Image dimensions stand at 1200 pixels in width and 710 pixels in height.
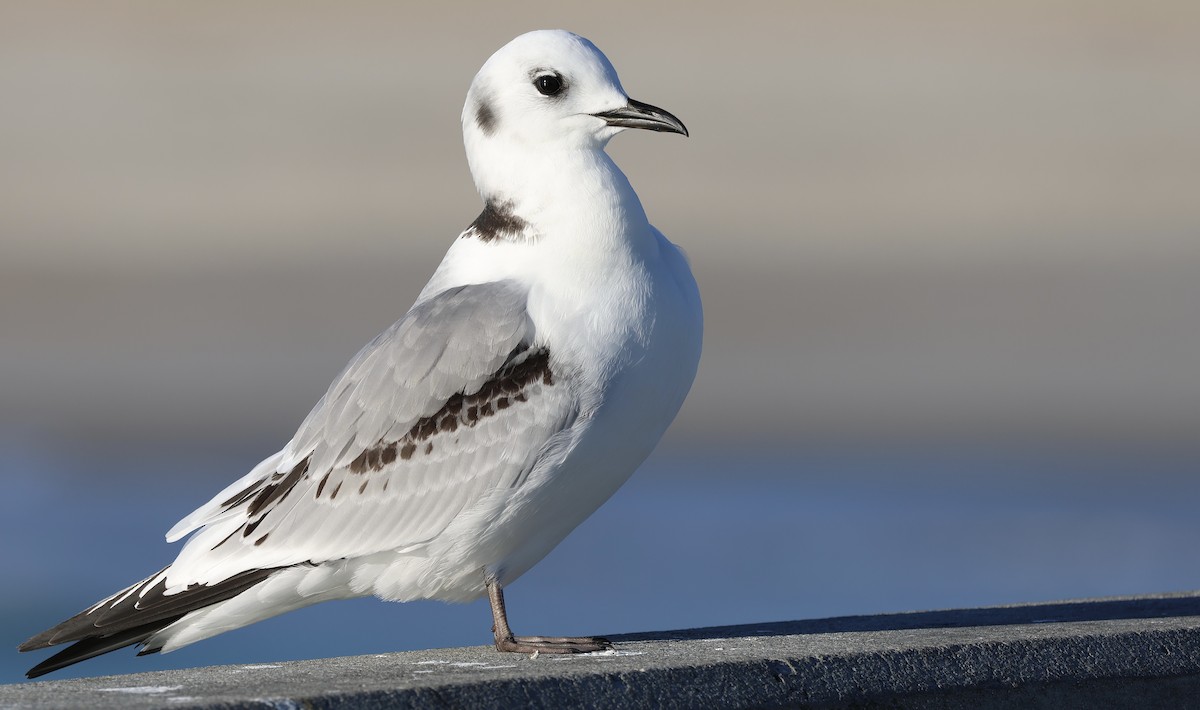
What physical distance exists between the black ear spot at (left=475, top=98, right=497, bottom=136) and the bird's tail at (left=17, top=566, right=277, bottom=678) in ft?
5.27

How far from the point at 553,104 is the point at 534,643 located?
1748mm

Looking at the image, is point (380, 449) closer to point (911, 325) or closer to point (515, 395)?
point (515, 395)

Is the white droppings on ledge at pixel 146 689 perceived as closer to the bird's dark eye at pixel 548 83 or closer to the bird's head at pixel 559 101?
the bird's head at pixel 559 101

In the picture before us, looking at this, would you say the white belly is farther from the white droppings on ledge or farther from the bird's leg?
the white droppings on ledge

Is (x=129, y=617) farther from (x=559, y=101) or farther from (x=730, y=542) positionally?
(x=730, y=542)

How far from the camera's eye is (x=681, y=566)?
14.2 meters

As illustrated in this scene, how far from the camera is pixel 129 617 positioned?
18.8ft

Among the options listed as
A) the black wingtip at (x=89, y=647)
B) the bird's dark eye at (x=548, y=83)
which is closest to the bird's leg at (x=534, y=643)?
the black wingtip at (x=89, y=647)

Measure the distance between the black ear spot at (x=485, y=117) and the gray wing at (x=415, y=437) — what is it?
61cm

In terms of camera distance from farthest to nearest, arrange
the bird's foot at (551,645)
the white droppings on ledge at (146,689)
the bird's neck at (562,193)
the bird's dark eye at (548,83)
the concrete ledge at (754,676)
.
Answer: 1. the bird's dark eye at (548,83)
2. the bird's neck at (562,193)
3. the bird's foot at (551,645)
4. the white droppings on ledge at (146,689)
5. the concrete ledge at (754,676)

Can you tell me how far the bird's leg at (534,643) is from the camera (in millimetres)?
5672

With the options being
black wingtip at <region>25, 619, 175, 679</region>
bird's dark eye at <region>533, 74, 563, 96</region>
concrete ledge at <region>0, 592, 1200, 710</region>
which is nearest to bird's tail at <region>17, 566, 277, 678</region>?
black wingtip at <region>25, 619, 175, 679</region>

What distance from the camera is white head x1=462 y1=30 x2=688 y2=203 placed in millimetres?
6117

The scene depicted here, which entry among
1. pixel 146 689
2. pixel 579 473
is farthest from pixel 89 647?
pixel 579 473
